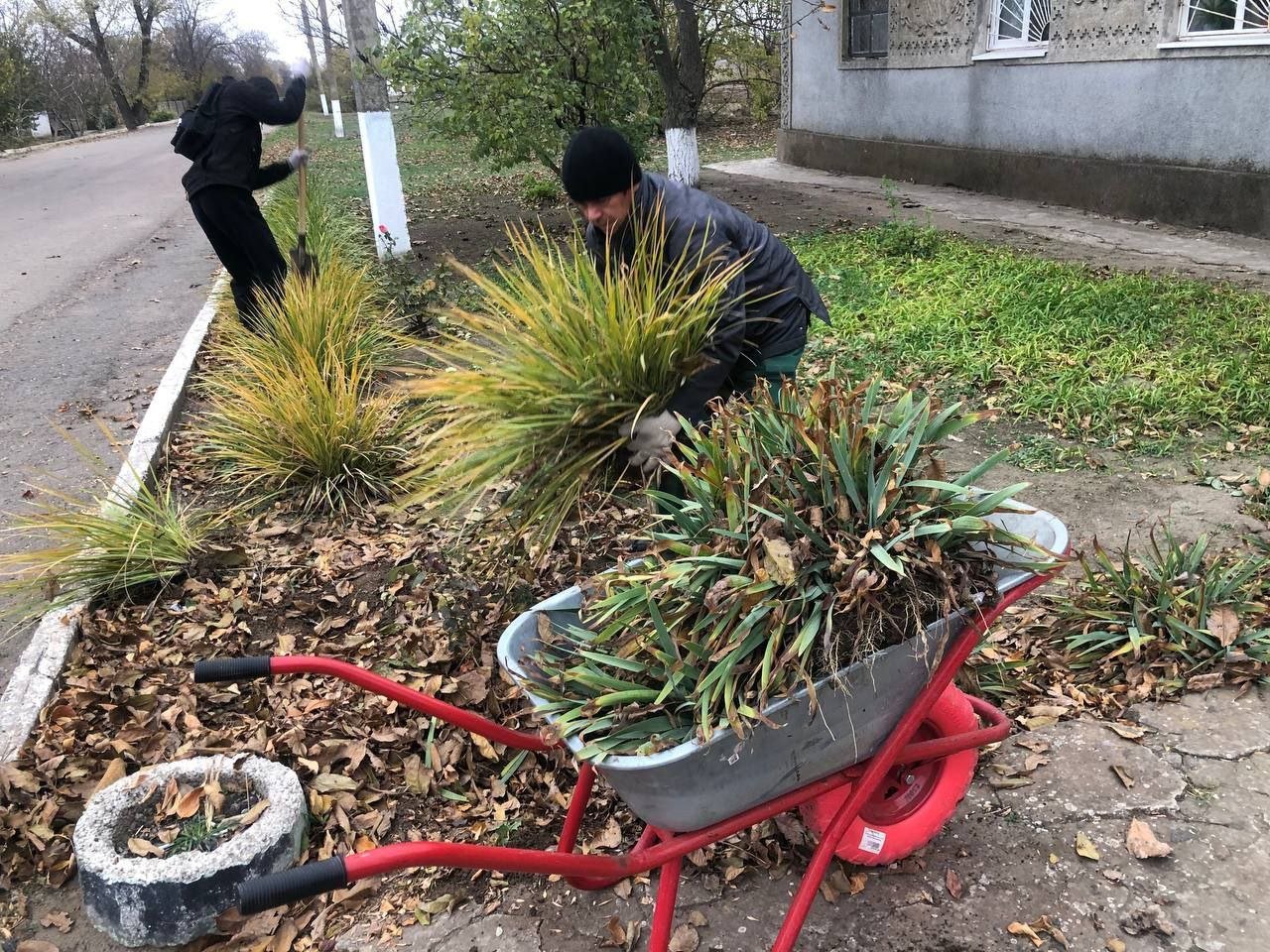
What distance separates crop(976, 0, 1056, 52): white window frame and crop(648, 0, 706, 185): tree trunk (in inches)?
131

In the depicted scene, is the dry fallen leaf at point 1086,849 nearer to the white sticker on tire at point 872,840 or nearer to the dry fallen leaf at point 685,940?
the white sticker on tire at point 872,840

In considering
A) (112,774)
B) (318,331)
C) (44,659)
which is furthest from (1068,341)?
(44,659)

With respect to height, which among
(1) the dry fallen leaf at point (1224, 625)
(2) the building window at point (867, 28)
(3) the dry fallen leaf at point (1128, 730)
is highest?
(2) the building window at point (867, 28)

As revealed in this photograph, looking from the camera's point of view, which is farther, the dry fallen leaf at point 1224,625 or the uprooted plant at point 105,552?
the uprooted plant at point 105,552

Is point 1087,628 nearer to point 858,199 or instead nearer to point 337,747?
point 337,747

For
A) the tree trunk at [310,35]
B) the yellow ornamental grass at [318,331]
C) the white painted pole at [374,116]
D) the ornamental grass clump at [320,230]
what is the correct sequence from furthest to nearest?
the tree trunk at [310,35]
the white painted pole at [374,116]
the ornamental grass clump at [320,230]
the yellow ornamental grass at [318,331]

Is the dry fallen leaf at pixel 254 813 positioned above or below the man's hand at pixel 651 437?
below

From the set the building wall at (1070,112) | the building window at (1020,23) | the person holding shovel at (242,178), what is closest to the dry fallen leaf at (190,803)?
the person holding shovel at (242,178)

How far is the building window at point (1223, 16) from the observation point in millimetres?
7512

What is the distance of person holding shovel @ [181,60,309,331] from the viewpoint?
5.21 m

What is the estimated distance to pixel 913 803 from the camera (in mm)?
2318

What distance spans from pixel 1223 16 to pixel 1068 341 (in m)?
4.56

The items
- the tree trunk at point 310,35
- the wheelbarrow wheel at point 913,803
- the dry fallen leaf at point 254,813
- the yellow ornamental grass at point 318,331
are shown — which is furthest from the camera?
the tree trunk at point 310,35

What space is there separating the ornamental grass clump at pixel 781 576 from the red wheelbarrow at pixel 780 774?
0.24 ft
